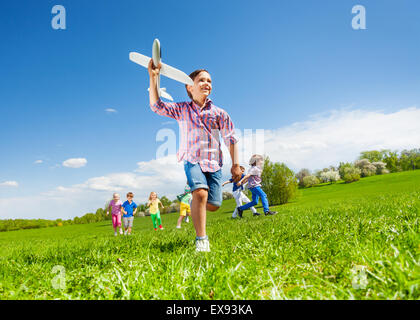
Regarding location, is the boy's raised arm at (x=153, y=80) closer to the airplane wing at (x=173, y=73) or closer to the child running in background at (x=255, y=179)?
the airplane wing at (x=173, y=73)

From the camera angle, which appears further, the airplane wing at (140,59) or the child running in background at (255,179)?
the child running in background at (255,179)

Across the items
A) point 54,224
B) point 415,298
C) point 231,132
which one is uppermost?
point 231,132

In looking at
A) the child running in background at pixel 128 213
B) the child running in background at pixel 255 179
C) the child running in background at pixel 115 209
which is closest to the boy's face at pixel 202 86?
the child running in background at pixel 255 179

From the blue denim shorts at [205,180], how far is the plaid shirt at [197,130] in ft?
0.28

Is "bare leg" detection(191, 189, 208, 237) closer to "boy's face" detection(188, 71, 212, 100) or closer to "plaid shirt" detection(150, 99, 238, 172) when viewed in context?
"plaid shirt" detection(150, 99, 238, 172)

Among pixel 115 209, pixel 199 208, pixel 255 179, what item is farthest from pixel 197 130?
pixel 115 209

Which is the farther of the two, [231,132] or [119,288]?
[231,132]

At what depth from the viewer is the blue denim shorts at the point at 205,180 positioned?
352 cm
